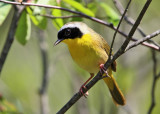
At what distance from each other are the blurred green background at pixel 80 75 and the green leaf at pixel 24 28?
3.89 feet

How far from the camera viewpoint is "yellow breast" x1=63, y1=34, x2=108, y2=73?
3.57 m

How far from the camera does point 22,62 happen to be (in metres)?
8.27

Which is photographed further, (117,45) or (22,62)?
(22,62)

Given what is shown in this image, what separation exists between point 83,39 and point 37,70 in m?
5.71

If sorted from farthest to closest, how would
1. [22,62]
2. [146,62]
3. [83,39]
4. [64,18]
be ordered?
[22,62] < [146,62] < [83,39] < [64,18]

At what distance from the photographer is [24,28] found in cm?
333

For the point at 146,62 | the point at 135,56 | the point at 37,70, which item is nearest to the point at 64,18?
the point at 146,62

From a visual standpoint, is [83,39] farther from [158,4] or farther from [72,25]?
[158,4]

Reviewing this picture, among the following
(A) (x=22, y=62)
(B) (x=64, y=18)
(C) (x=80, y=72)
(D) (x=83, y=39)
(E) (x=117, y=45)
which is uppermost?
(B) (x=64, y=18)

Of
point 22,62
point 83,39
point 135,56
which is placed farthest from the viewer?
point 22,62

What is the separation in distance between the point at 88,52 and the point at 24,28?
78 centimetres

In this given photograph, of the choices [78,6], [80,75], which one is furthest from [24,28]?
[80,75]

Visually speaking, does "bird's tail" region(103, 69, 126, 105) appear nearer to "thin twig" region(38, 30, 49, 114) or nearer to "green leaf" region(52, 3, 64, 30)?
"thin twig" region(38, 30, 49, 114)

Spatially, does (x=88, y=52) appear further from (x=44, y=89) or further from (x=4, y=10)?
(x=44, y=89)
